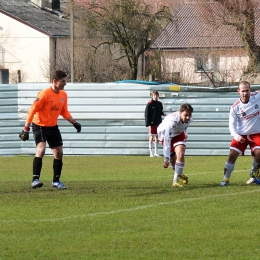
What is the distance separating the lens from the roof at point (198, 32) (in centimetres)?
3612

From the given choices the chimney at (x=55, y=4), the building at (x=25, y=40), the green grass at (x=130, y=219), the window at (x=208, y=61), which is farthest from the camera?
the chimney at (x=55, y=4)

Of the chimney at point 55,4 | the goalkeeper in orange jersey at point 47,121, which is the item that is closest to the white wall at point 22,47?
the chimney at point 55,4

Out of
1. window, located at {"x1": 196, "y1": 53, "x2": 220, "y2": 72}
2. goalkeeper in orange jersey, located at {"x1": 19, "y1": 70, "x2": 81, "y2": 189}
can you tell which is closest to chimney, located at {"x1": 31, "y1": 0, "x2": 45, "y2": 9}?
window, located at {"x1": 196, "y1": 53, "x2": 220, "y2": 72}

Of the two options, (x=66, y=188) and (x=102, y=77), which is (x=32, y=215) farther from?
(x=102, y=77)

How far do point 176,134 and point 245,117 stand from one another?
1167 mm

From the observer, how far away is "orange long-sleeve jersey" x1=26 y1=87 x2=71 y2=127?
1250 cm

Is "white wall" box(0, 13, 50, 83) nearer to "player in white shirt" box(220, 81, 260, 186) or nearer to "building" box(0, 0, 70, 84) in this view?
"building" box(0, 0, 70, 84)

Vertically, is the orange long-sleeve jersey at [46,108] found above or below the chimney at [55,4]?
below

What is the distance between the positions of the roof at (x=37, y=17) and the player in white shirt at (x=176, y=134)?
157 ft

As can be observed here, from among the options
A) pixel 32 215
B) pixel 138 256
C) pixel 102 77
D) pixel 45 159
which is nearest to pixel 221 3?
pixel 102 77

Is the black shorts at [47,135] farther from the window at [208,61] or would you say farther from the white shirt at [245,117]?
the window at [208,61]

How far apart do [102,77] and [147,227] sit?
3674 centimetres

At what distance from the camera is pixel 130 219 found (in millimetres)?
9328

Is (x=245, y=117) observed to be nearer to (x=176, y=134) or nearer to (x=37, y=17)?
(x=176, y=134)
